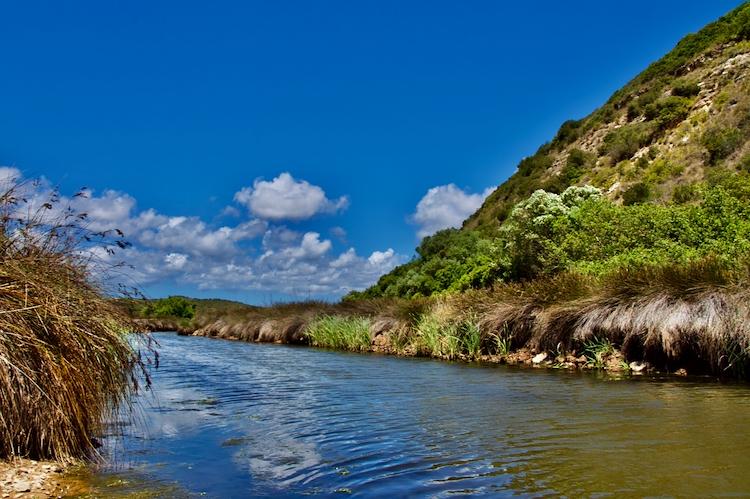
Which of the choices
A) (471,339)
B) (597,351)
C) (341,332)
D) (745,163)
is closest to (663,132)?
(745,163)

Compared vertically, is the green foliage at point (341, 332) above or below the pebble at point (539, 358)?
above

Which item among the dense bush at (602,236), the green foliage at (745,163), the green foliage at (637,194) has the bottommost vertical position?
the dense bush at (602,236)

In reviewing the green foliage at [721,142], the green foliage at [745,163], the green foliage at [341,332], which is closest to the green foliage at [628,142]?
the green foliage at [721,142]

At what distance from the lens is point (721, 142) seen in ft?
138

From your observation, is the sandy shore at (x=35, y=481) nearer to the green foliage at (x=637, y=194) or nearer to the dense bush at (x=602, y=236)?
the dense bush at (x=602, y=236)

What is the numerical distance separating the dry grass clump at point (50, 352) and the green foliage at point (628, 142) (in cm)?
5217

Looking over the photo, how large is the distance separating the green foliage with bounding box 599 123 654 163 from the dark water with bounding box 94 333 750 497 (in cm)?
4451

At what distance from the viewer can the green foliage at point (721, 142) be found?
135ft

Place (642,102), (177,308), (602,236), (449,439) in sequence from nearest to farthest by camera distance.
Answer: (449,439), (602,236), (642,102), (177,308)

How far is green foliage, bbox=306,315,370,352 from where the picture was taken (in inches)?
958

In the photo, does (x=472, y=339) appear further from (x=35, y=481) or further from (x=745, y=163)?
(x=745, y=163)

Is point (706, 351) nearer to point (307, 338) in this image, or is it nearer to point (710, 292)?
point (710, 292)

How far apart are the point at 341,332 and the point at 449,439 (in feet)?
61.3

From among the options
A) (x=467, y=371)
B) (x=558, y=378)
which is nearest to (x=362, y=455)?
(x=558, y=378)
